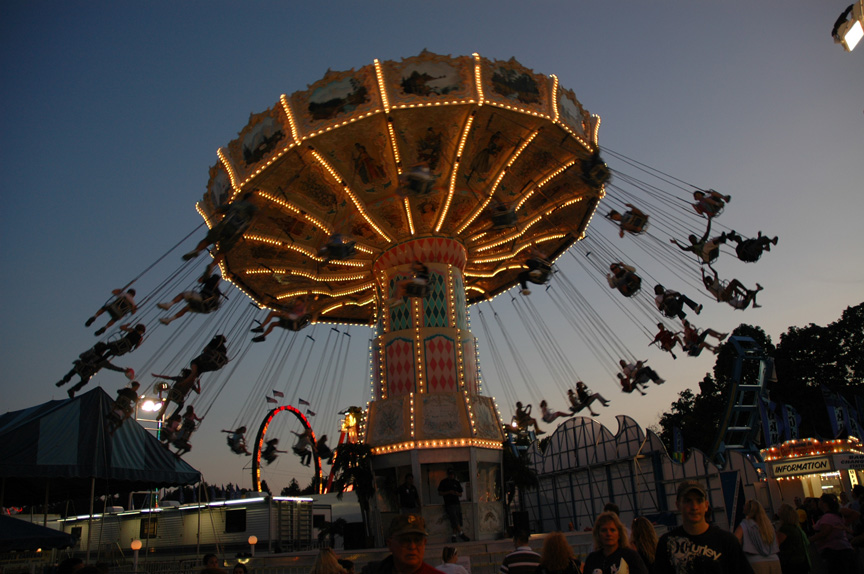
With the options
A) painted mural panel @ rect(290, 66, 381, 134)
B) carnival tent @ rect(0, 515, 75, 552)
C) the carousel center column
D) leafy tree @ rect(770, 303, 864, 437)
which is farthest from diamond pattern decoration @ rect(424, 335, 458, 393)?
leafy tree @ rect(770, 303, 864, 437)

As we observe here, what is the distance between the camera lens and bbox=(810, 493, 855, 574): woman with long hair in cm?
680

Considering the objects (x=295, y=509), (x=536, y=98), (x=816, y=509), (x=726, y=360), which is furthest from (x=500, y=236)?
(x=726, y=360)

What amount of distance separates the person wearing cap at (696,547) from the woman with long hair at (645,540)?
0.86m

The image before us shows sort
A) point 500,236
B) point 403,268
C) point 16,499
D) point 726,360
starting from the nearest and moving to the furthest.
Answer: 1. point 16,499
2. point 403,268
3. point 500,236
4. point 726,360

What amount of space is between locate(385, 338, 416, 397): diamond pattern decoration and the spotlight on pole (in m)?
12.0

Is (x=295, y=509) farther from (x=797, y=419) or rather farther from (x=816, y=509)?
(x=797, y=419)

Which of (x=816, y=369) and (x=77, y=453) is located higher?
(x=816, y=369)

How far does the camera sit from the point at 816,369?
4347 cm

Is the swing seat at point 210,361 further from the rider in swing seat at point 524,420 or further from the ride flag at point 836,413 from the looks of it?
the ride flag at point 836,413

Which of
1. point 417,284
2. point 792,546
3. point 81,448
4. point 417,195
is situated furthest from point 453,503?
point 792,546

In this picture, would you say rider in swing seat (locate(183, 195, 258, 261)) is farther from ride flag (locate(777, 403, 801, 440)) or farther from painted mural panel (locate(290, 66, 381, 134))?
ride flag (locate(777, 403, 801, 440))

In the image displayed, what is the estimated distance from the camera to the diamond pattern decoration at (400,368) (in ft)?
55.1

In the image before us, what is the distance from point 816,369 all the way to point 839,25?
42972mm

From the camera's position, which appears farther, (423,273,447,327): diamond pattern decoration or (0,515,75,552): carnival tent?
(423,273,447,327): diamond pattern decoration
